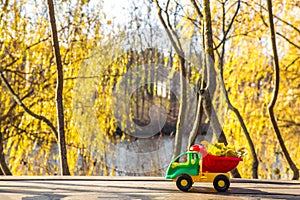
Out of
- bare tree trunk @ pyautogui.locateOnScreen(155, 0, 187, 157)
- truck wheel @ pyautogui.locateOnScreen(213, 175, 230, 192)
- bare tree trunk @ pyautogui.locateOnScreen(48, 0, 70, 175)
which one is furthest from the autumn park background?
truck wheel @ pyautogui.locateOnScreen(213, 175, 230, 192)

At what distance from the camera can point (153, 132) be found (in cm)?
360

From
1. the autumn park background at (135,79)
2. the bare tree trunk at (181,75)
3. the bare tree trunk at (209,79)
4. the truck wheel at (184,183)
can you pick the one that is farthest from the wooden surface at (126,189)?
the autumn park background at (135,79)

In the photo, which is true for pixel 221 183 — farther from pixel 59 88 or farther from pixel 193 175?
pixel 59 88

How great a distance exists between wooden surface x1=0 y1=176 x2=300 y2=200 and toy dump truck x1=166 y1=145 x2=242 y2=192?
3 centimetres

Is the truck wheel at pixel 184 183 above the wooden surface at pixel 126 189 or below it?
above

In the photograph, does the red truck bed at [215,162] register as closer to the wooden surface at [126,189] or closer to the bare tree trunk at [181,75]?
→ the wooden surface at [126,189]

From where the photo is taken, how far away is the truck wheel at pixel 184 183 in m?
1.53

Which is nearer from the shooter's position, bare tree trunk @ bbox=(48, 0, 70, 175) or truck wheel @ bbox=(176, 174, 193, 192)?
truck wheel @ bbox=(176, 174, 193, 192)

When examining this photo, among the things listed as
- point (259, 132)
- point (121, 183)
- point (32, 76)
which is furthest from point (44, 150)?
point (121, 183)

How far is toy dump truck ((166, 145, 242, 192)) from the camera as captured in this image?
5.00 ft

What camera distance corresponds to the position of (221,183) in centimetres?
154

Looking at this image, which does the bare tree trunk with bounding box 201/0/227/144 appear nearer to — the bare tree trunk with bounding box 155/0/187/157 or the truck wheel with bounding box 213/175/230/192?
the bare tree trunk with bounding box 155/0/187/157

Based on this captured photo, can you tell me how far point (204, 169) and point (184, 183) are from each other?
73mm

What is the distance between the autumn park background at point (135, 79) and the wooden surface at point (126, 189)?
54.0 inches
